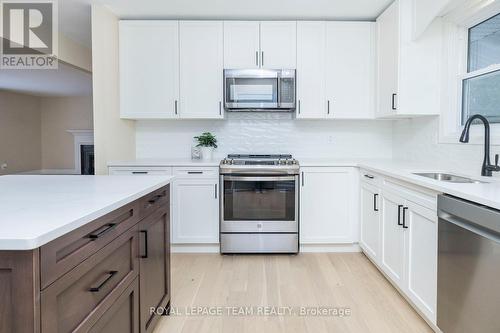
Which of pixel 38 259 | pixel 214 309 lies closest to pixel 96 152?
pixel 214 309

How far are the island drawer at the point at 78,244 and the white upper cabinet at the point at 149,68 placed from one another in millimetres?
2255

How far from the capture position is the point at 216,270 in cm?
304

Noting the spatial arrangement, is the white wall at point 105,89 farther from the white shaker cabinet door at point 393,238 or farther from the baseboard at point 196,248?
the white shaker cabinet door at point 393,238

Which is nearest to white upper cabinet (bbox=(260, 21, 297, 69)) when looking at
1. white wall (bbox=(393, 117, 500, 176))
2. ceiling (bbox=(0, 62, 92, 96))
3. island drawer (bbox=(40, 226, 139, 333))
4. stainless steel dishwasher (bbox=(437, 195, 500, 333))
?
white wall (bbox=(393, 117, 500, 176))

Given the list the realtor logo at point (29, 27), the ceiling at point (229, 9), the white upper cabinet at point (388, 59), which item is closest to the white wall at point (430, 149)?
the white upper cabinet at point (388, 59)

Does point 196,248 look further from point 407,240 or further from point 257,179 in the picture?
point 407,240

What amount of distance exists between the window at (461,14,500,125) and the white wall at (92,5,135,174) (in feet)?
10.3

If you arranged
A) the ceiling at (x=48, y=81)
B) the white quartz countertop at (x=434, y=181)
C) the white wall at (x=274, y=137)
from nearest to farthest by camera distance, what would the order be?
the white quartz countertop at (x=434, y=181), the white wall at (x=274, y=137), the ceiling at (x=48, y=81)

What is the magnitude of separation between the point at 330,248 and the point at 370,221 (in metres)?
0.61

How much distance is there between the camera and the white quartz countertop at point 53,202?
2.99 feet

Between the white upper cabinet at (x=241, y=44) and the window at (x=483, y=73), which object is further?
the white upper cabinet at (x=241, y=44)

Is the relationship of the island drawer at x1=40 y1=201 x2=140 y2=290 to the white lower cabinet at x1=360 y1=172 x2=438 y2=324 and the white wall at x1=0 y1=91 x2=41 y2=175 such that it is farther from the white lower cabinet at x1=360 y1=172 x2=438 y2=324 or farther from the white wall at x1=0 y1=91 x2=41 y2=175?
the white wall at x1=0 y1=91 x2=41 y2=175

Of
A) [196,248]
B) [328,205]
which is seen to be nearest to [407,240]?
[328,205]

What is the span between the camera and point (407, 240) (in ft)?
7.47
